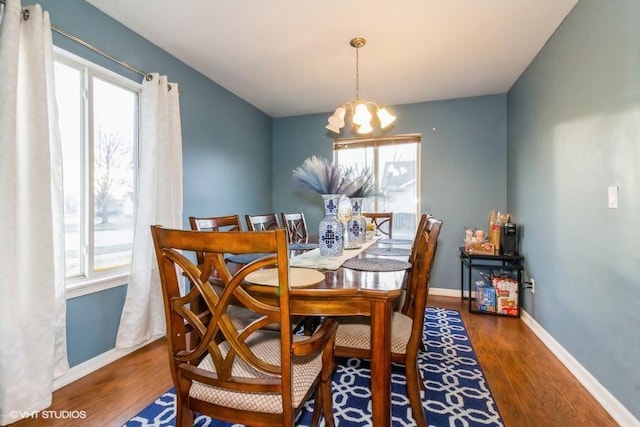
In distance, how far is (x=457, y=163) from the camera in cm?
360

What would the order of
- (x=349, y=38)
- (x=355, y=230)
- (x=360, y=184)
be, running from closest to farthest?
1. (x=360, y=184)
2. (x=355, y=230)
3. (x=349, y=38)

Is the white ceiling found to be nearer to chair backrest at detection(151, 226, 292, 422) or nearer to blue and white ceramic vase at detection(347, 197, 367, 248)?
blue and white ceramic vase at detection(347, 197, 367, 248)

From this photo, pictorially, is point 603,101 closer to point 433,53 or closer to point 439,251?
point 433,53

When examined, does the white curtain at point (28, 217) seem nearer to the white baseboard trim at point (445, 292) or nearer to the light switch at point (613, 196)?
the light switch at point (613, 196)

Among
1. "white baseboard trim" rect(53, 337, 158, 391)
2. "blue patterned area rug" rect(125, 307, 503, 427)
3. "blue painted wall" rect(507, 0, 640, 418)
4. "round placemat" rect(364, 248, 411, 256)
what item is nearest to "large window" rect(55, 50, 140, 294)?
"white baseboard trim" rect(53, 337, 158, 391)

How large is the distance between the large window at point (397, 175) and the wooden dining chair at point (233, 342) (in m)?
2.96

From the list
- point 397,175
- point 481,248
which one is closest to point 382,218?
point 397,175

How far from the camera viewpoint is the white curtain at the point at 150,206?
2143 millimetres

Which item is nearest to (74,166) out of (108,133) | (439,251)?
(108,133)

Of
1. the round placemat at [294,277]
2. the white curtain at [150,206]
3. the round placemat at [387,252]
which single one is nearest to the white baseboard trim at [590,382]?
the round placemat at [387,252]

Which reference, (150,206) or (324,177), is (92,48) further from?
(324,177)

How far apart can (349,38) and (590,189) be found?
192 centimetres

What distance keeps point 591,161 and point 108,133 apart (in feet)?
10.5

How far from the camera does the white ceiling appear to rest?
1.98 m
